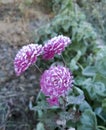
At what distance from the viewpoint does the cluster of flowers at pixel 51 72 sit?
1690 mm

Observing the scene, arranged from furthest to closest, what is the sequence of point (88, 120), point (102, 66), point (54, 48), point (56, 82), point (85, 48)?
point (85, 48), point (102, 66), point (88, 120), point (54, 48), point (56, 82)

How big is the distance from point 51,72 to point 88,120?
46 cm

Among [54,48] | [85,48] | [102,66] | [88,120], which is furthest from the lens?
[85,48]

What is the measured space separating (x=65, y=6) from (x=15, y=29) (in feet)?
1.41

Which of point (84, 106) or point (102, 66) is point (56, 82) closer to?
point (84, 106)

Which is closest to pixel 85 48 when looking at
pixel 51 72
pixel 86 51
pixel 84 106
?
pixel 86 51

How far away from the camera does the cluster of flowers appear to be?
5.55ft

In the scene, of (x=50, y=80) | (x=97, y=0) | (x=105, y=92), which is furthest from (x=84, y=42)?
(x=97, y=0)

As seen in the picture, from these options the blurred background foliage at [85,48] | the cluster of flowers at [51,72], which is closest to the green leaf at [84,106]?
the blurred background foliage at [85,48]

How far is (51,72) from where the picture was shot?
5.62 feet

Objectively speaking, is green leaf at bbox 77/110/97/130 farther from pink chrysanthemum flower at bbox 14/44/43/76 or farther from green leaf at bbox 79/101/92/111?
pink chrysanthemum flower at bbox 14/44/43/76

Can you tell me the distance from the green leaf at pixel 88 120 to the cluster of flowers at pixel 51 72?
0.31 meters

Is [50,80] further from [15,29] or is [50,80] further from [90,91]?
[15,29]

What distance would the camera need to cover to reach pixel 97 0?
13.6ft
